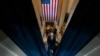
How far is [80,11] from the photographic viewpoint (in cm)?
103

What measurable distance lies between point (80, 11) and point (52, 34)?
0.70 m

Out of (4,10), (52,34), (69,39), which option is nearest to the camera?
(4,10)

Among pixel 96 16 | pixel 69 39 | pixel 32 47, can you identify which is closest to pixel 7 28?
pixel 32 47

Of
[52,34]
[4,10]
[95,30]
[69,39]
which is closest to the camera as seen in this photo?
[4,10]

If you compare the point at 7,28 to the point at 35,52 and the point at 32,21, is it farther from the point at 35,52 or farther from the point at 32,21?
the point at 35,52

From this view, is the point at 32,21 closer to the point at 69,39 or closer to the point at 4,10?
the point at 4,10

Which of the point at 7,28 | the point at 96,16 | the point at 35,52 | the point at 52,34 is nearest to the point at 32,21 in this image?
the point at 7,28

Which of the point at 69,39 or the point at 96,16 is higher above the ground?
the point at 96,16

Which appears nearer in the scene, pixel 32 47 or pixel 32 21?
pixel 32 21

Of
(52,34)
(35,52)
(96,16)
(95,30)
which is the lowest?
(52,34)

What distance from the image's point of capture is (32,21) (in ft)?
3.45

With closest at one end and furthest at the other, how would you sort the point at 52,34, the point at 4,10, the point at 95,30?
the point at 4,10 < the point at 95,30 < the point at 52,34

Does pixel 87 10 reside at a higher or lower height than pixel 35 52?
higher

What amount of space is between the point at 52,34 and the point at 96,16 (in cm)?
73
